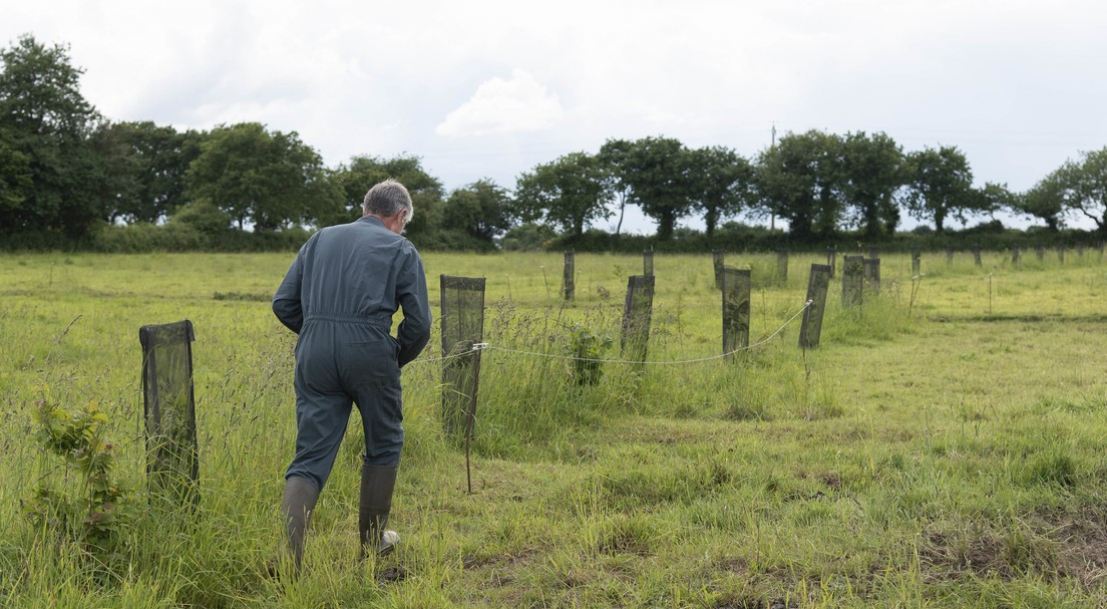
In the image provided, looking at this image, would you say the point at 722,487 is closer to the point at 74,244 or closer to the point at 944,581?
the point at 944,581

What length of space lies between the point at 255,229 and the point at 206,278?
3596 cm

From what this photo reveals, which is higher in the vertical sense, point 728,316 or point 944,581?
point 728,316

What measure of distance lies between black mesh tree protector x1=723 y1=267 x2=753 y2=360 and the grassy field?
37 cm

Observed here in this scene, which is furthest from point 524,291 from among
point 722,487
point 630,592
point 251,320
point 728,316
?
point 630,592

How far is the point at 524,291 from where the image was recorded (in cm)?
2333

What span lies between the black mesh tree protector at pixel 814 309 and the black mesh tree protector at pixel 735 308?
1.95m

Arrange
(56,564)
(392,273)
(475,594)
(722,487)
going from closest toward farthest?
(56,564), (475,594), (392,273), (722,487)

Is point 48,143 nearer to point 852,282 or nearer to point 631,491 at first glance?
point 852,282

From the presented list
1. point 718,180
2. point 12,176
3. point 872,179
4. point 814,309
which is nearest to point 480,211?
point 718,180

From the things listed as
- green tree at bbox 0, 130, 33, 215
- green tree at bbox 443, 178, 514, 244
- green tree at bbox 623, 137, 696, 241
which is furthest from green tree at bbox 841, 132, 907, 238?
green tree at bbox 0, 130, 33, 215

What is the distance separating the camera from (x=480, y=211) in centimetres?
7638

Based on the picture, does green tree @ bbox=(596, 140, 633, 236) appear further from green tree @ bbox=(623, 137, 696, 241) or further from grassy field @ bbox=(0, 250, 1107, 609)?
grassy field @ bbox=(0, 250, 1107, 609)

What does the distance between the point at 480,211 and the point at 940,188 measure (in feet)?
118

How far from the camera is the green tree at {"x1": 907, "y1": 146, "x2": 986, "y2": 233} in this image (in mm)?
69562
